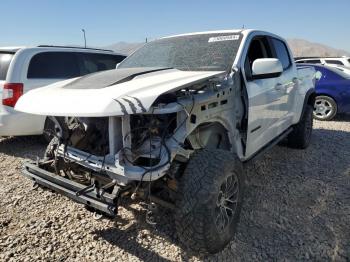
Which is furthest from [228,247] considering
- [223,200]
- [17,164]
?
[17,164]

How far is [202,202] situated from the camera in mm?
2422

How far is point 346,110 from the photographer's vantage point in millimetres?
8539

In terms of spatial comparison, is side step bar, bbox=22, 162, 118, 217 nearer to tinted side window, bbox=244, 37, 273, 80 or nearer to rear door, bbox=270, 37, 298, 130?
tinted side window, bbox=244, 37, 273, 80

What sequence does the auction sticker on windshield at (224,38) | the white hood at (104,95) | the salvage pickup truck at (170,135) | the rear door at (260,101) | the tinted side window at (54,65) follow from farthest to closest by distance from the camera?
the tinted side window at (54,65) → the auction sticker on windshield at (224,38) → the rear door at (260,101) → the salvage pickup truck at (170,135) → the white hood at (104,95)

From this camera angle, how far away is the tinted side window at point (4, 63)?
5180 millimetres

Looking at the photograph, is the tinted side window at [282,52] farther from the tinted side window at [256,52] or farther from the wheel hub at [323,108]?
the wheel hub at [323,108]

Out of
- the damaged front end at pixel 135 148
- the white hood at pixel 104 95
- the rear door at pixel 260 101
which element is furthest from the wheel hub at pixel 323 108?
the white hood at pixel 104 95

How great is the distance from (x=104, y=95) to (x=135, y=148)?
0.47 m

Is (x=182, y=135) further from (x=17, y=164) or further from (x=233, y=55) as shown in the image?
(x=17, y=164)

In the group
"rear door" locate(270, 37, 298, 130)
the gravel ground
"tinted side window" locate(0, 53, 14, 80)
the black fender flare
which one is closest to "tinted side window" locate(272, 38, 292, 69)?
"rear door" locate(270, 37, 298, 130)

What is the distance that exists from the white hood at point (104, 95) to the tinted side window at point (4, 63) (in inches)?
103

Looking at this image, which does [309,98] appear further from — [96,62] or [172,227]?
[96,62]

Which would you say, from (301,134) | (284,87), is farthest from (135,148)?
(301,134)

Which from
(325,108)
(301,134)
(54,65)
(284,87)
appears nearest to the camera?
(284,87)
